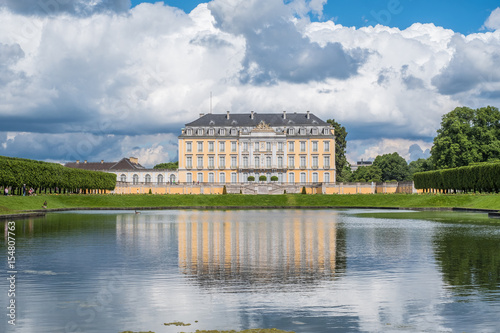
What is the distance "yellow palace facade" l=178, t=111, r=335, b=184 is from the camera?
10188 centimetres

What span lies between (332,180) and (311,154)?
5743 millimetres

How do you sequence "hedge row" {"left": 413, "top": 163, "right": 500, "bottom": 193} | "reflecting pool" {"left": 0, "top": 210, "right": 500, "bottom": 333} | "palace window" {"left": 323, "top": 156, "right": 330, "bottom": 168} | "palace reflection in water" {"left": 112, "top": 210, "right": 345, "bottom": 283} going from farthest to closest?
"palace window" {"left": 323, "top": 156, "right": 330, "bottom": 168} < "hedge row" {"left": 413, "top": 163, "right": 500, "bottom": 193} < "palace reflection in water" {"left": 112, "top": 210, "right": 345, "bottom": 283} < "reflecting pool" {"left": 0, "top": 210, "right": 500, "bottom": 333}

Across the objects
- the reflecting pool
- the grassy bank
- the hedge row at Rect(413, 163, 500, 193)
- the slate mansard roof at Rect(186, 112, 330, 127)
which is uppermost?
the slate mansard roof at Rect(186, 112, 330, 127)

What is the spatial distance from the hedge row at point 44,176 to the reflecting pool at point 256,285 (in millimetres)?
36537

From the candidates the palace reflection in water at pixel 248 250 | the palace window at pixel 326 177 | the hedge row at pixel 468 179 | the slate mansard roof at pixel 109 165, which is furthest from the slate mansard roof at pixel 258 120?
the palace reflection in water at pixel 248 250

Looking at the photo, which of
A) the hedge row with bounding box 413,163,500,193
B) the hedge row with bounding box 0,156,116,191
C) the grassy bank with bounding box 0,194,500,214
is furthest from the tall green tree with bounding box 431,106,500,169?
the hedge row with bounding box 0,156,116,191

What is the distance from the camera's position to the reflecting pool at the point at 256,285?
9375mm

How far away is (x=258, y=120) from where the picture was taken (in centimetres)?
10469

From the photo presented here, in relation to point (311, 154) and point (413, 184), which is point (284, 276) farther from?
point (311, 154)

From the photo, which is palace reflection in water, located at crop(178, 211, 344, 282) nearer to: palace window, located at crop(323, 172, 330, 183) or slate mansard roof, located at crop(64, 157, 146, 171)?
palace window, located at crop(323, 172, 330, 183)

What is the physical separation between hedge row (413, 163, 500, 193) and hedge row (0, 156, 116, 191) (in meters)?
44.9

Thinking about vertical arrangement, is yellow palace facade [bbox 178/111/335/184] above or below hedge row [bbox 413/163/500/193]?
above

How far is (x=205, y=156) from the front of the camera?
339 feet

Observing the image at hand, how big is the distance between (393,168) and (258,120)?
39.3 metres
